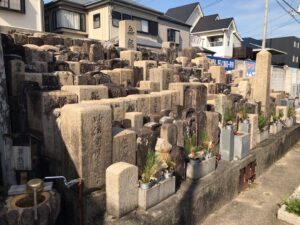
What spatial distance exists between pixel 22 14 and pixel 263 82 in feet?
46.3

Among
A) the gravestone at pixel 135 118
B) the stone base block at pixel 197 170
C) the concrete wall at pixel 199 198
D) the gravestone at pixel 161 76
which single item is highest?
the gravestone at pixel 161 76

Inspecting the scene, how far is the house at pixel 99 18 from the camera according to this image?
752 inches

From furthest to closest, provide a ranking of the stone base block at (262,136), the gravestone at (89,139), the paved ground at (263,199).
Answer: the stone base block at (262,136) → the paved ground at (263,199) → the gravestone at (89,139)

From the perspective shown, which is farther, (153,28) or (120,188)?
(153,28)

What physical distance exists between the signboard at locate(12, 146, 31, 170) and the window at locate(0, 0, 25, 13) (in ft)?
47.1

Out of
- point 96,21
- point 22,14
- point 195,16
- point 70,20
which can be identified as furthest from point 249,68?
point 195,16

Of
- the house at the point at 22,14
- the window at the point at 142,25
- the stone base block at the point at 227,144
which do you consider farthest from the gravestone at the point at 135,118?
the window at the point at 142,25

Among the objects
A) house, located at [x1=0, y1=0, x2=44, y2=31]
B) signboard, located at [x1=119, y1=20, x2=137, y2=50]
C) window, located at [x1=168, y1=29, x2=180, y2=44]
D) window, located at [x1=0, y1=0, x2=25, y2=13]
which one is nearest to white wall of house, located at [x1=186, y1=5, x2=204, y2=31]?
window, located at [x1=168, y1=29, x2=180, y2=44]

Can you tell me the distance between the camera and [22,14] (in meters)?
15.4

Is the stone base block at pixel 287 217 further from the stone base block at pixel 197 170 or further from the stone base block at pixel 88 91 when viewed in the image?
the stone base block at pixel 88 91

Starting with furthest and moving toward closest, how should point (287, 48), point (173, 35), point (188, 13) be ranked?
point (287, 48) < point (188, 13) < point (173, 35)

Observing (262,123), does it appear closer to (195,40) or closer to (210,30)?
(195,40)

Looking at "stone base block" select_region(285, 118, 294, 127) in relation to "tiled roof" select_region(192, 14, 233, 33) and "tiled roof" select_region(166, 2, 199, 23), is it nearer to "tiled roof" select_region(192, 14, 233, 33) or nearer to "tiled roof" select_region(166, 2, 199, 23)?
"tiled roof" select_region(192, 14, 233, 33)

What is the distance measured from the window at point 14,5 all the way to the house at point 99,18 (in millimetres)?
3924
